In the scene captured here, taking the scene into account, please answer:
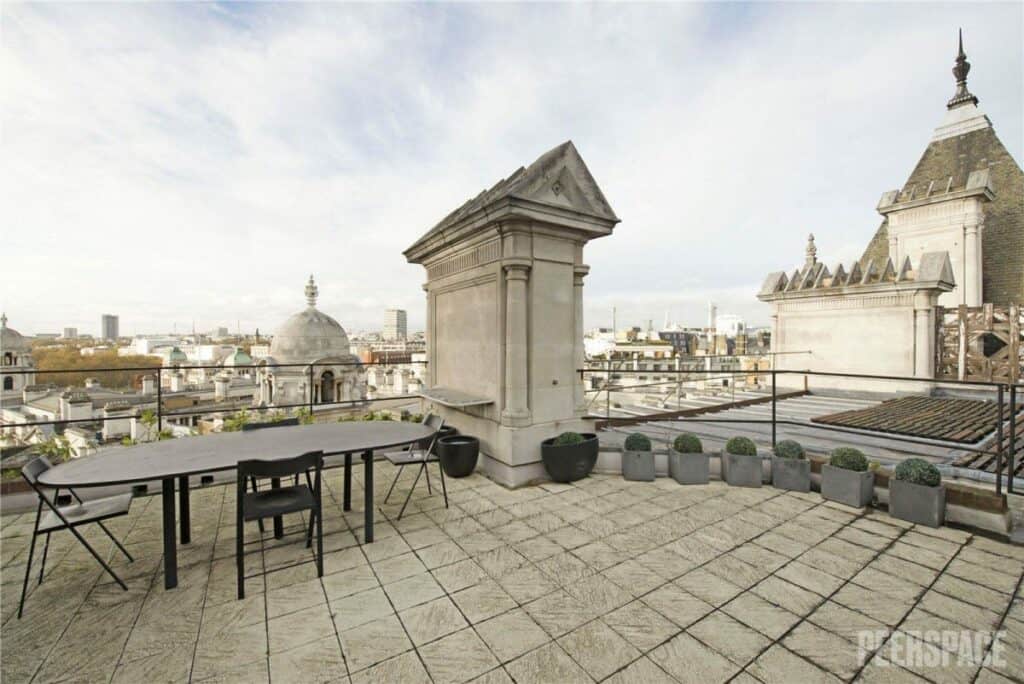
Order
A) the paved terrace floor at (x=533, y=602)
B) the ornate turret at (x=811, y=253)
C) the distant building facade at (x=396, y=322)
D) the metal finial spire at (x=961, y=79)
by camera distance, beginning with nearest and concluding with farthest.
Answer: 1. the paved terrace floor at (x=533, y=602)
2. the ornate turret at (x=811, y=253)
3. the metal finial spire at (x=961, y=79)
4. the distant building facade at (x=396, y=322)

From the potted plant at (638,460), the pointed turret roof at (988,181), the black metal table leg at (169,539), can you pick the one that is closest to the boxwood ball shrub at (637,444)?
the potted plant at (638,460)

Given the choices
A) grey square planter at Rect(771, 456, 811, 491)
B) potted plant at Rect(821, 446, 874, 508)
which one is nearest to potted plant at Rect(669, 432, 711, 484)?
grey square planter at Rect(771, 456, 811, 491)

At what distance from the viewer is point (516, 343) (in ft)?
15.6

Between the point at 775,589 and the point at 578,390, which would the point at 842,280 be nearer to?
the point at 578,390

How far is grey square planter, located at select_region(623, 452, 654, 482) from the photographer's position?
471 centimetres

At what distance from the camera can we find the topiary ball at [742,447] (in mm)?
4523

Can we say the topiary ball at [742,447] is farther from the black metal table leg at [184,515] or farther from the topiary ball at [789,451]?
the black metal table leg at [184,515]

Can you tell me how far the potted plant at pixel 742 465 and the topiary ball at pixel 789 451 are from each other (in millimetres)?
212

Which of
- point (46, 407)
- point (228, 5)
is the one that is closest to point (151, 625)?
point (228, 5)

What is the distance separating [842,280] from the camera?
10.0 m

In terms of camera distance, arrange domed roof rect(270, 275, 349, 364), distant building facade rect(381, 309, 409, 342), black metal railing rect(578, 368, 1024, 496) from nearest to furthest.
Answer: black metal railing rect(578, 368, 1024, 496) → domed roof rect(270, 275, 349, 364) → distant building facade rect(381, 309, 409, 342)

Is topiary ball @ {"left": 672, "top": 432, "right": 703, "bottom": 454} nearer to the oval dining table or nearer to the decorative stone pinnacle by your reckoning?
the oval dining table

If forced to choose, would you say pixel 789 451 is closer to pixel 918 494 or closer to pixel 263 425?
pixel 918 494

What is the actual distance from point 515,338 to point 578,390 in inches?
45.3
